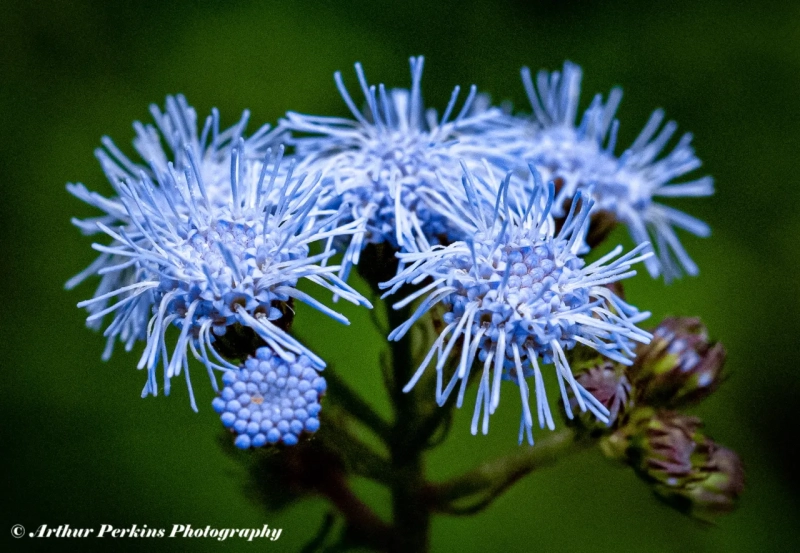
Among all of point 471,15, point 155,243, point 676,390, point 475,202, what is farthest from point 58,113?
point 676,390

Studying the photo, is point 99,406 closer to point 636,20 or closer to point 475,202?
point 475,202

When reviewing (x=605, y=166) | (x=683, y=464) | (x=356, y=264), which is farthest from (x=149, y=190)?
(x=683, y=464)

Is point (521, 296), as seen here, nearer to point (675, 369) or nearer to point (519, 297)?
point (519, 297)

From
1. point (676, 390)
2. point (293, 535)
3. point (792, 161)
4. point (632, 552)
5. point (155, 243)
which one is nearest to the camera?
point (155, 243)

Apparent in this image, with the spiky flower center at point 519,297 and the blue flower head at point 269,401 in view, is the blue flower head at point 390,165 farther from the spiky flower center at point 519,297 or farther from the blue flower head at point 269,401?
the blue flower head at point 269,401

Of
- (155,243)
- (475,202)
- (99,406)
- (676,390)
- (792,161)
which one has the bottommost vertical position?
(99,406)

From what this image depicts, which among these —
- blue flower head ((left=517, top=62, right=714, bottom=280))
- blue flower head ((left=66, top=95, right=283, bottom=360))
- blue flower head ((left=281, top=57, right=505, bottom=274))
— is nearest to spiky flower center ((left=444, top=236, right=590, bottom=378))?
blue flower head ((left=281, top=57, right=505, bottom=274))
